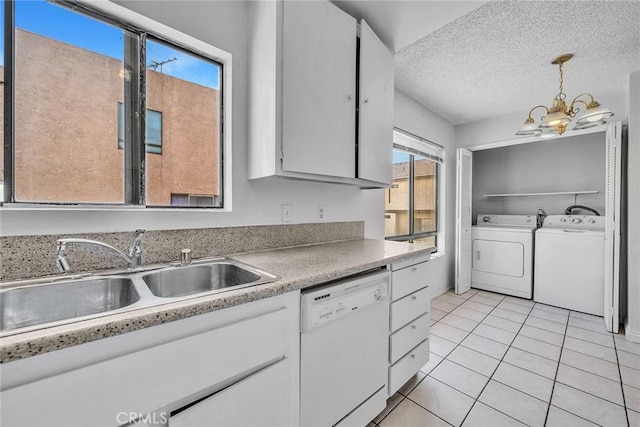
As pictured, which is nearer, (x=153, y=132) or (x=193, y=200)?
(x=153, y=132)

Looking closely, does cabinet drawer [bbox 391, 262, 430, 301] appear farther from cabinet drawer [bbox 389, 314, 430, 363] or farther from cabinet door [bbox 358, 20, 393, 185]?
cabinet door [bbox 358, 20, 393, 185]

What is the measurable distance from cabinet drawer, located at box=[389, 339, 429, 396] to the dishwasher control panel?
497 millimetres

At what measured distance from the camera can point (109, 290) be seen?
3.44ft

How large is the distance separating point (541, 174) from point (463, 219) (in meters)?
1.44

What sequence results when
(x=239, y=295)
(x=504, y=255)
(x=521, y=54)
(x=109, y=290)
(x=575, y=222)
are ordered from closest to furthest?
1. (x=239, y=295)
2. (x=109, y=290)
3. (x=521, y=54)
4. (x=575, y=222)
5. (x=504, y=255)

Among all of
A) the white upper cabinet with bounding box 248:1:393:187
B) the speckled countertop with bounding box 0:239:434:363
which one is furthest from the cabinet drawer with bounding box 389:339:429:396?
the white upper cabinet with bounding box 248:1:393:187

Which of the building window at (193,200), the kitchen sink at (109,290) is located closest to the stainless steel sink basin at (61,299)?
the kitchen sink at (109,290)

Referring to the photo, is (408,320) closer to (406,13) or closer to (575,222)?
(406,13)

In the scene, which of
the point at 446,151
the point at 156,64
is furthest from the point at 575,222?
the point at 156,64

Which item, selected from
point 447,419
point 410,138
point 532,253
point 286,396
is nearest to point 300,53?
point 286,396

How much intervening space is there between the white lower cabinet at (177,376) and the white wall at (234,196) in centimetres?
71

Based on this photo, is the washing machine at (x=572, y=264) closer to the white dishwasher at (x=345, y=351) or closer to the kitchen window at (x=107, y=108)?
the white dishwasher at (x=345, y=351)

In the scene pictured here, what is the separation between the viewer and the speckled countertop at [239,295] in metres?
0.56

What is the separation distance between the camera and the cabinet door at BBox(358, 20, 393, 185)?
1727mm
